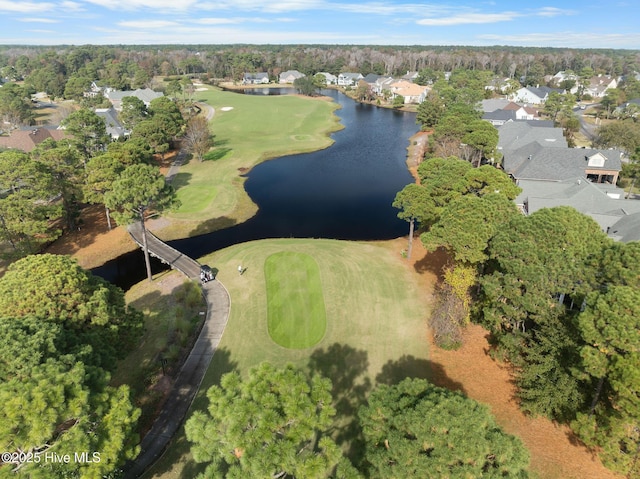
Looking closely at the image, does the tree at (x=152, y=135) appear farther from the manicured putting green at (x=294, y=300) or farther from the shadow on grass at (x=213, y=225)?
the manicured putting green at (x=294, y=300)

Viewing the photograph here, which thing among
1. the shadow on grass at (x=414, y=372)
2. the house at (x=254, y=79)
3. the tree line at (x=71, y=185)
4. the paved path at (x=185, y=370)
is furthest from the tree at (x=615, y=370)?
the house at (x=254, y=79)

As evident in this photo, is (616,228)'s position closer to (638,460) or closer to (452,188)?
(452,188)

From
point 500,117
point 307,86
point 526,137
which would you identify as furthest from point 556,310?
point 307,86

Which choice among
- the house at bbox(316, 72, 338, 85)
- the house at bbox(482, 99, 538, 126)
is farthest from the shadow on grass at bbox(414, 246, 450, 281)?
the house at bbox(316, 72, 338, 85)

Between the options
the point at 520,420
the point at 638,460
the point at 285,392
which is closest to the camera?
the point at 285,392

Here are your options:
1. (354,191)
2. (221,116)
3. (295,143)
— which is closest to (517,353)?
(354,191)

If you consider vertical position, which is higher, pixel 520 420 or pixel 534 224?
→ pixel 534 224

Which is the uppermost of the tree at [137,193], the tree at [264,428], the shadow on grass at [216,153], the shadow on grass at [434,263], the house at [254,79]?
the house at [254,79]

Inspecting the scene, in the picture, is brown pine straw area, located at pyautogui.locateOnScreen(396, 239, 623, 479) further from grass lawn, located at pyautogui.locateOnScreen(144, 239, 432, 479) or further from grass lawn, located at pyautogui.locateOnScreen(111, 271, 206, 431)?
grass lawn, located at pyautogui.locateOnScreen(111, 271, 206, 431)
